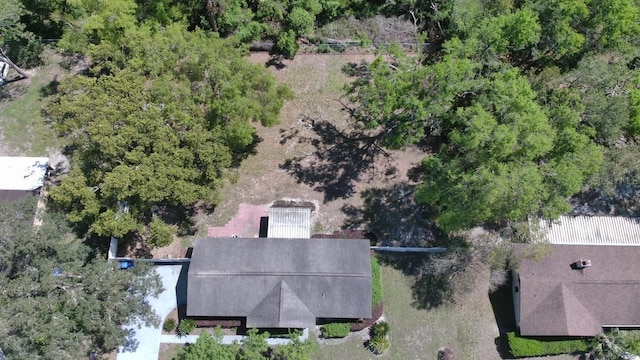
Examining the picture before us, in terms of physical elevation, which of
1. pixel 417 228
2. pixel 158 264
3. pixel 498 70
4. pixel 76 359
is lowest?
pixel 76 359

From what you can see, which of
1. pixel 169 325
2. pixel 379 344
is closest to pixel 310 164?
pixel 379 344

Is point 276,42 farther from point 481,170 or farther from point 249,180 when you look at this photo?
point 481,170

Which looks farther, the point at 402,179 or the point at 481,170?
the point at 402,179

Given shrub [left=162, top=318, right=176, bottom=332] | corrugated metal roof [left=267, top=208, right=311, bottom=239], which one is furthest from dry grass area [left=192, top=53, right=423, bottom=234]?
shrub [left=162, top=318, right=176, bottom=332]

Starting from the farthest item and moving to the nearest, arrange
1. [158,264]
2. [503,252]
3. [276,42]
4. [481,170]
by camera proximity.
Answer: [276,42] < [158,264] < [503,252] < [481,170]

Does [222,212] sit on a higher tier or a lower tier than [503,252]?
higher

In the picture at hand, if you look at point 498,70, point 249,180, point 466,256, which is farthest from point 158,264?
point 498,70

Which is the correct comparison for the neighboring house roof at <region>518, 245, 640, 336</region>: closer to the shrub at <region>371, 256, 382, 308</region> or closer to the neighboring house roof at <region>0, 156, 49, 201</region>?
the shrub at <region>371, 256, 382, 308</region>
